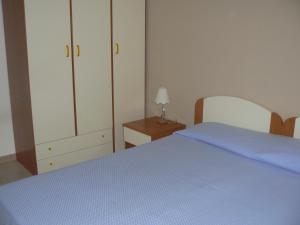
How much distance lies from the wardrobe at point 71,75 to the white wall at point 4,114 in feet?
0.29

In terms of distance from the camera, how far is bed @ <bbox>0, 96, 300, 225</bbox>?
1.57 metres

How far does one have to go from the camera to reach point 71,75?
311 cm

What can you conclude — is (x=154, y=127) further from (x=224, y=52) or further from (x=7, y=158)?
(x=7, y=158)

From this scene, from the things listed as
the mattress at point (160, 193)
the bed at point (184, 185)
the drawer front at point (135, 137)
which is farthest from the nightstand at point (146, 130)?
the mattress at point (160, 193)

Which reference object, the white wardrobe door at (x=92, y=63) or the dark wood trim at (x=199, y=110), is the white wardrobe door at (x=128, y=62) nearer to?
the white wardrobe door at (x=92, y=63)

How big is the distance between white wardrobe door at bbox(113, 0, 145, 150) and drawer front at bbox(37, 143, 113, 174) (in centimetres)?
17

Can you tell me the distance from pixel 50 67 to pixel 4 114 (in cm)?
87

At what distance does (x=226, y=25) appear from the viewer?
8.91 feet

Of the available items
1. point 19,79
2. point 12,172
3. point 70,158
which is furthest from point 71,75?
point 12,172

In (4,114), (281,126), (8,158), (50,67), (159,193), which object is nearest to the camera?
(159,193)

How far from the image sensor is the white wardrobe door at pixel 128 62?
10.9ft

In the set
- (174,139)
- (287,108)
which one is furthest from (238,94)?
(174,139)

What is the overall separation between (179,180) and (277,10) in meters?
1.43

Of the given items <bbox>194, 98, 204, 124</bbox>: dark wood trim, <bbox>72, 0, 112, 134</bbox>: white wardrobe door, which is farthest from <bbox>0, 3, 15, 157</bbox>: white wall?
<bbox>194, 98, 204, 124</bbox>: dark wood trim
